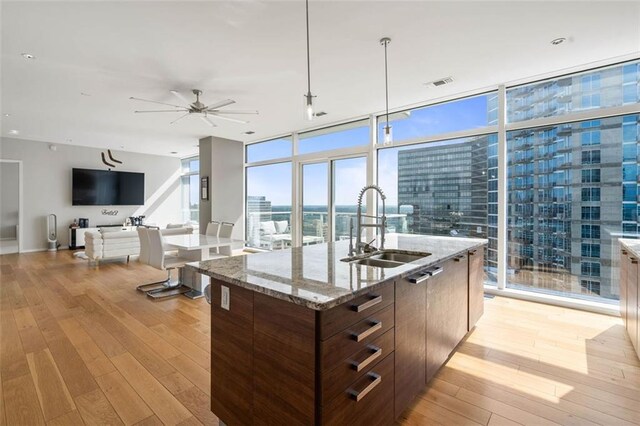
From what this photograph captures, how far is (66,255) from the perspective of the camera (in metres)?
7.06

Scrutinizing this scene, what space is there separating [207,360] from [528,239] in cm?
406

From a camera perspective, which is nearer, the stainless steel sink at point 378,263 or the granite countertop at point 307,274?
the granite countertop at point 307,274

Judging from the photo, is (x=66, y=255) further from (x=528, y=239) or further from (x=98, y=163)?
(x=528, y=239)

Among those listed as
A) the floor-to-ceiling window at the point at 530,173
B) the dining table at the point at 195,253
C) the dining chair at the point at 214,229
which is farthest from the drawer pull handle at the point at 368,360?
the dining chair at the point at 214,229

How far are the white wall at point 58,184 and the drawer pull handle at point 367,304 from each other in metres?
9.55

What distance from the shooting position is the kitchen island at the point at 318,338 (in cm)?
120

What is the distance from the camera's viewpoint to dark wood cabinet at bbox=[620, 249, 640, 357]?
2.40m

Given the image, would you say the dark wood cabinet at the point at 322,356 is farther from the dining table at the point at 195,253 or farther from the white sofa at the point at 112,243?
the white sofa at the point at 112,243

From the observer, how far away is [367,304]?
53.5 inches

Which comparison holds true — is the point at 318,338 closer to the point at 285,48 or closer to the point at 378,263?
the point at 378,263

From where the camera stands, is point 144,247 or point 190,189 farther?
point 190,189

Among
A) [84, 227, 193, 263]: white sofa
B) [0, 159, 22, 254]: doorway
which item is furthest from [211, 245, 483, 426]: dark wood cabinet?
[0, 159, 22, 254]: doorway

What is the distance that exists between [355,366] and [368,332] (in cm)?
15

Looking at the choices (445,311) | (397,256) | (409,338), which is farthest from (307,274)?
(445,311)
